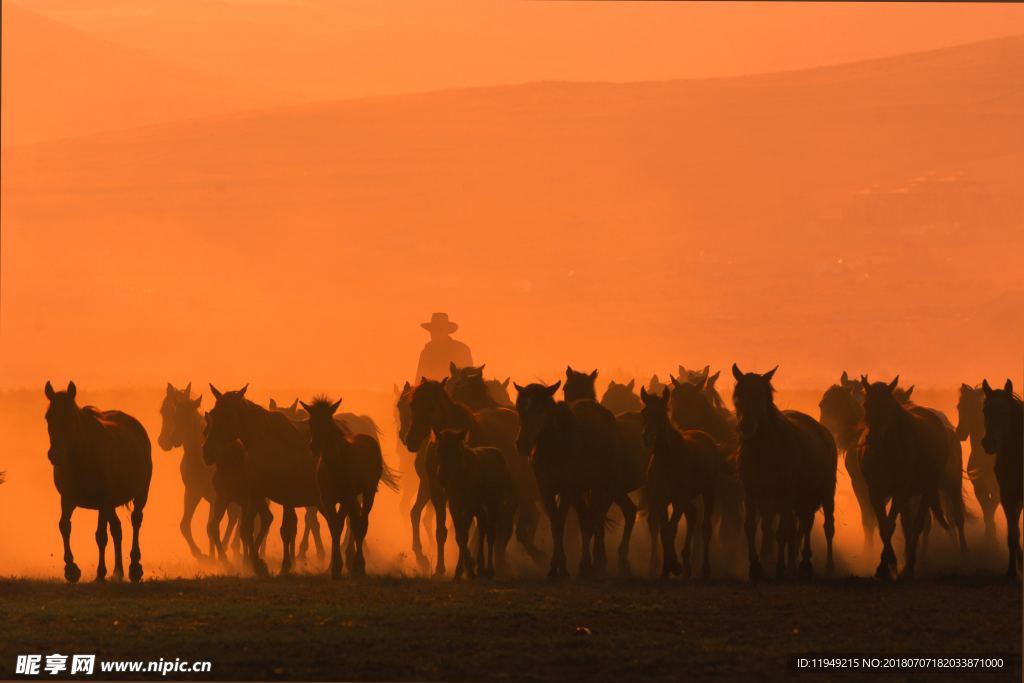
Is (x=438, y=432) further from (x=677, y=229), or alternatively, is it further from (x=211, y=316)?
(x=677, y=229)

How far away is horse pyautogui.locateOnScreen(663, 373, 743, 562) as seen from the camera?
24.6m

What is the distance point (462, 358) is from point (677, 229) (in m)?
110

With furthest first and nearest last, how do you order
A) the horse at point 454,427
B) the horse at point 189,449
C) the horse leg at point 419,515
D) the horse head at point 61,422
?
the horse at point 189,449, the horse leg at point 419,515, the horse at point 454,427, the horse head at point 61,422

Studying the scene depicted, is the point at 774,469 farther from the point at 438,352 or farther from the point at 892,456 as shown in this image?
the point at 438,352

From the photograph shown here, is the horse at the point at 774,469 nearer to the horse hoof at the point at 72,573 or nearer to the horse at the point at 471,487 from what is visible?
the horse at the point at 471,487

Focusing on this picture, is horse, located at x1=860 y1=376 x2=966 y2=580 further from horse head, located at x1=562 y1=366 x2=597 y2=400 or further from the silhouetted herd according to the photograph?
horse head, located at x1=562 y1=366 x2=597 y2=400

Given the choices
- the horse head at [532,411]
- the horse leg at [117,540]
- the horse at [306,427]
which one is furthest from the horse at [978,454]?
the horse leg at [117,540]

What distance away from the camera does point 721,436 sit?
2603 centimetres

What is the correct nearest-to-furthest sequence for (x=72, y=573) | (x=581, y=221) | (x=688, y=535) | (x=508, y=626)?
1. (x=508, y=626)
2. (x=72, y=573)
3. (x=688, y=535)
4. (x=581, y=221)

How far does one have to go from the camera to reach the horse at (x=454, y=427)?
24.4m

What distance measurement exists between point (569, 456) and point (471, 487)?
4.32ft

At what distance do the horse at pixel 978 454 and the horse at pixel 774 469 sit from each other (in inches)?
233

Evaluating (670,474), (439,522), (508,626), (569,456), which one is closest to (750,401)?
(670,474)

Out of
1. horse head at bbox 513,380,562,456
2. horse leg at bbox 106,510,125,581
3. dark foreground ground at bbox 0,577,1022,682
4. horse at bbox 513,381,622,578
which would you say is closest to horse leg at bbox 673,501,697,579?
dark foreground ground at bbox 0,577,1022,682
